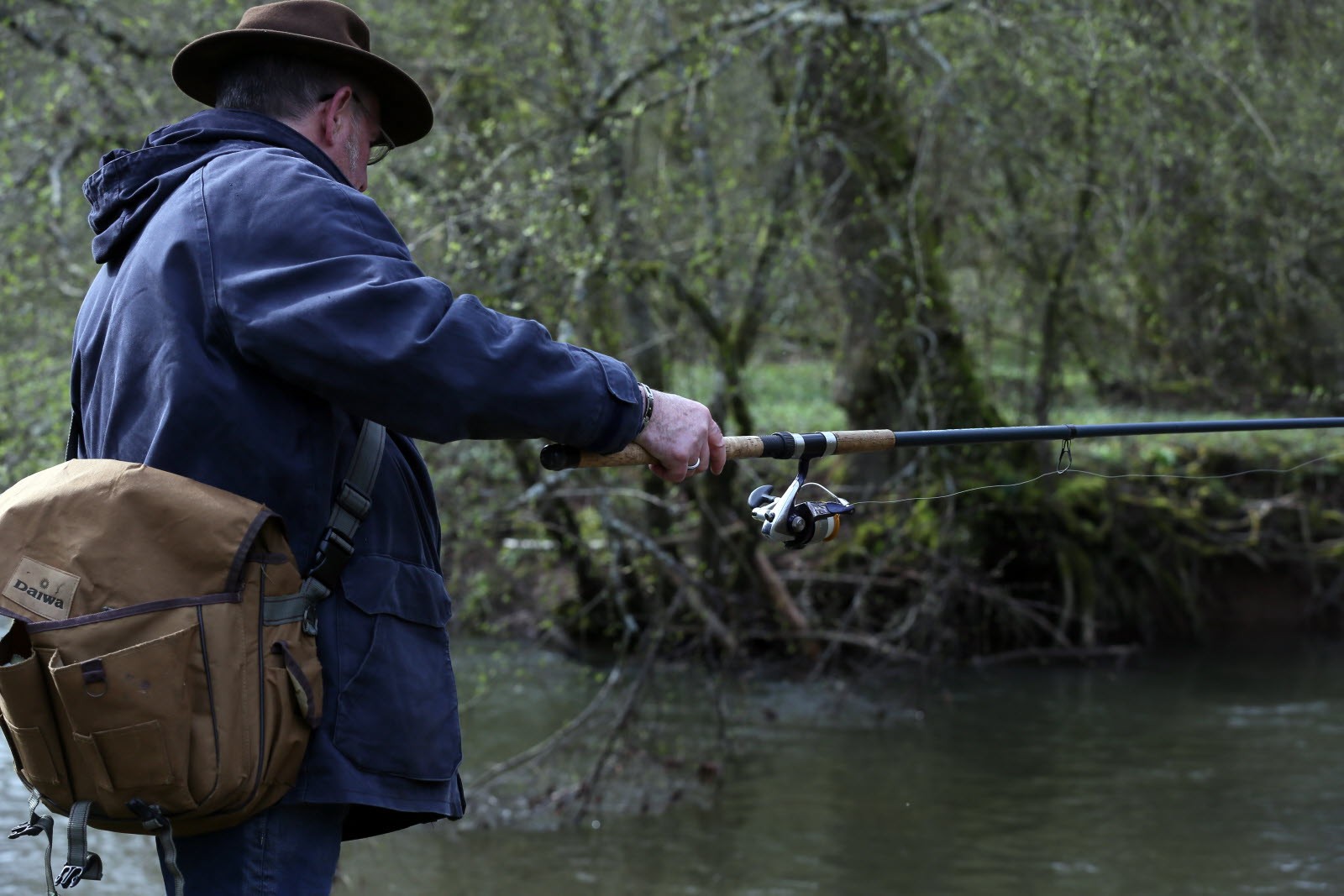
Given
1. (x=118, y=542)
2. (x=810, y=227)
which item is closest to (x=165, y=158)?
(x=118, y=542)

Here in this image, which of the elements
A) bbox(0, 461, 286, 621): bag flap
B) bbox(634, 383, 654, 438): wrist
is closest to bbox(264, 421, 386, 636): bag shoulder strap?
bbox(0, 461, 286, 621): bag flap

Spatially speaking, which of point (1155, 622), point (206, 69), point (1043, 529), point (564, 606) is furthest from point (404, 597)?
point (1155, 622)

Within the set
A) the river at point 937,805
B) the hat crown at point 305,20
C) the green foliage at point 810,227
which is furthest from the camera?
the green foliage at point 810,227

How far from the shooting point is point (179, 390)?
6.69ft

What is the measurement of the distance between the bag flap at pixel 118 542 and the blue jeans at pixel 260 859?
0.37 m

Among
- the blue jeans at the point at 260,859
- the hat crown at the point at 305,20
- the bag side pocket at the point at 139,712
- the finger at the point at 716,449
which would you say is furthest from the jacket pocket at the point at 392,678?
the hat crown at the point at 305,20

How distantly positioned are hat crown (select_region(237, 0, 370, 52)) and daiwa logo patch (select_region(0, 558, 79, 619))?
912 mm

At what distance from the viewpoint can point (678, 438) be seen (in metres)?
2.25

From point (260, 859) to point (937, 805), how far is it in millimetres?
5161

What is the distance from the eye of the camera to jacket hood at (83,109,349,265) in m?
2.22

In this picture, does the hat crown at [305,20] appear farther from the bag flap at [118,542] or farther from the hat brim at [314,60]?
the bag flap at [118,542]

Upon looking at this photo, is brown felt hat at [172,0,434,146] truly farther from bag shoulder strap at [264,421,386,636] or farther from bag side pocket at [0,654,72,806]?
bag side pocket at [0,654,72,806]

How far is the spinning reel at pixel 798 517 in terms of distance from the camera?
2.66 meters

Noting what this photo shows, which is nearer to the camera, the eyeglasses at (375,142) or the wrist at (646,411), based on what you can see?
the wrist at (646,411)
